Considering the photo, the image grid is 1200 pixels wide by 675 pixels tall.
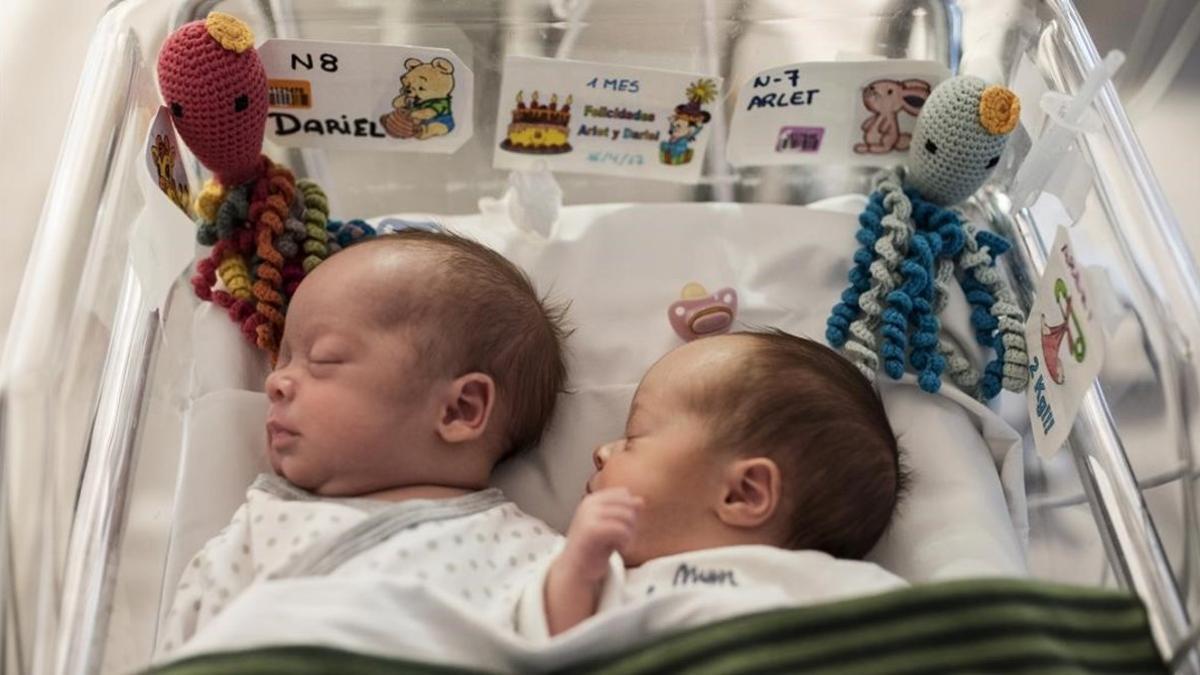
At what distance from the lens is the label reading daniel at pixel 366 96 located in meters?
1.10

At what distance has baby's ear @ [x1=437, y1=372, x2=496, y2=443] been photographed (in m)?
0.98

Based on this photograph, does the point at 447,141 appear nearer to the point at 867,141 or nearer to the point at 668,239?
the point at 668,239

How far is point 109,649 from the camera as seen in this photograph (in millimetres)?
872

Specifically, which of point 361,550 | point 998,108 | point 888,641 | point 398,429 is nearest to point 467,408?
point 398,429

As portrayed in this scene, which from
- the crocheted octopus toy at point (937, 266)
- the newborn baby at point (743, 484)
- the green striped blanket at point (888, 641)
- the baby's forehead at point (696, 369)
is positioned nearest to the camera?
the green striped blanket at point (888, 641)

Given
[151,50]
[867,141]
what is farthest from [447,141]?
[867,141]

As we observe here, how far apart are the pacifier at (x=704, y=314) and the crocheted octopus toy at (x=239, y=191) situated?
1.02 ft

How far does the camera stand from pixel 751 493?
0.91 m

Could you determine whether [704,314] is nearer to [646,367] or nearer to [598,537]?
[646,367]

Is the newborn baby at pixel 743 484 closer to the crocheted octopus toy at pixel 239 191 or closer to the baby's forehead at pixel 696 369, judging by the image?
the baby's forehead at pixel 696 369

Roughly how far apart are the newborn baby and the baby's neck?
0.11 meters

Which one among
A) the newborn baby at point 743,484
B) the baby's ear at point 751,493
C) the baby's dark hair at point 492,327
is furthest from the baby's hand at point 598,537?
the baby's dark hair at point 492,327

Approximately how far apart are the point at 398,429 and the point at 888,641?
407mm

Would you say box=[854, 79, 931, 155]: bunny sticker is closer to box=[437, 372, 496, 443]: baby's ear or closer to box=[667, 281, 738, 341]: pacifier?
box=[667, 281, 738, 341]: pacifier
